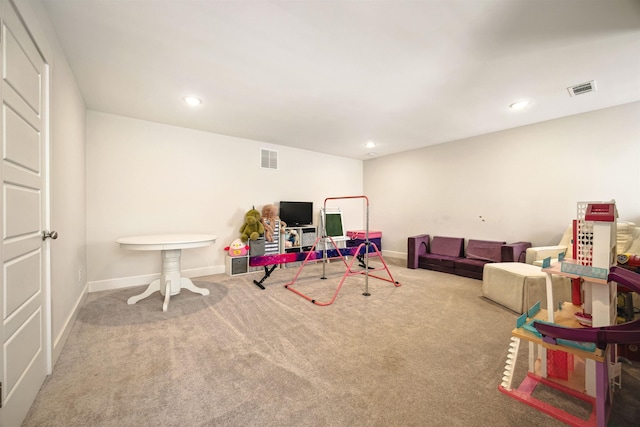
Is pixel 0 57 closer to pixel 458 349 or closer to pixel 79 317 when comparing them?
pixel 79 317

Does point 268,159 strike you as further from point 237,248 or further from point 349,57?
point 349,57

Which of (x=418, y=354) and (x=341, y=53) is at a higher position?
(x=341, y=53)

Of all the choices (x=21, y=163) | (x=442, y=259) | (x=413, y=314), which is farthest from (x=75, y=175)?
→ (x=442, y=259)

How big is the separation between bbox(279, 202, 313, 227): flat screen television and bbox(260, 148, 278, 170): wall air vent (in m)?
0.81

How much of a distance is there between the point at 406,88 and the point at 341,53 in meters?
1.01

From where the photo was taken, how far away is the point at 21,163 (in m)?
1.36

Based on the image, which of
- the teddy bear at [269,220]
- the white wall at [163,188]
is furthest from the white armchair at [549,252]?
the white wall at [163,188]

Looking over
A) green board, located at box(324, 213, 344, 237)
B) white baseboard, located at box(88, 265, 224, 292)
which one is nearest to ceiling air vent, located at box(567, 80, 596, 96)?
green board, located at box(324, 213, 344, 237)

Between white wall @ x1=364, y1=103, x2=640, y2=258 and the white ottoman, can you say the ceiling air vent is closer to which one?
white wall @ x1=364, y1=103, x2=640, y2=258

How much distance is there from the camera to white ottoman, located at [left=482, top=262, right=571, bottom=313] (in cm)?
263

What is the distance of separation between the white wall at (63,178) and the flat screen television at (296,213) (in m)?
3.03

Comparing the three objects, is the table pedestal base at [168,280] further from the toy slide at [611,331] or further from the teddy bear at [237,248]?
the toy slide at [611,331]

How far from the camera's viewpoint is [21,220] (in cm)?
135

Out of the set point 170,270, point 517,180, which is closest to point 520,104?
point 517,180
